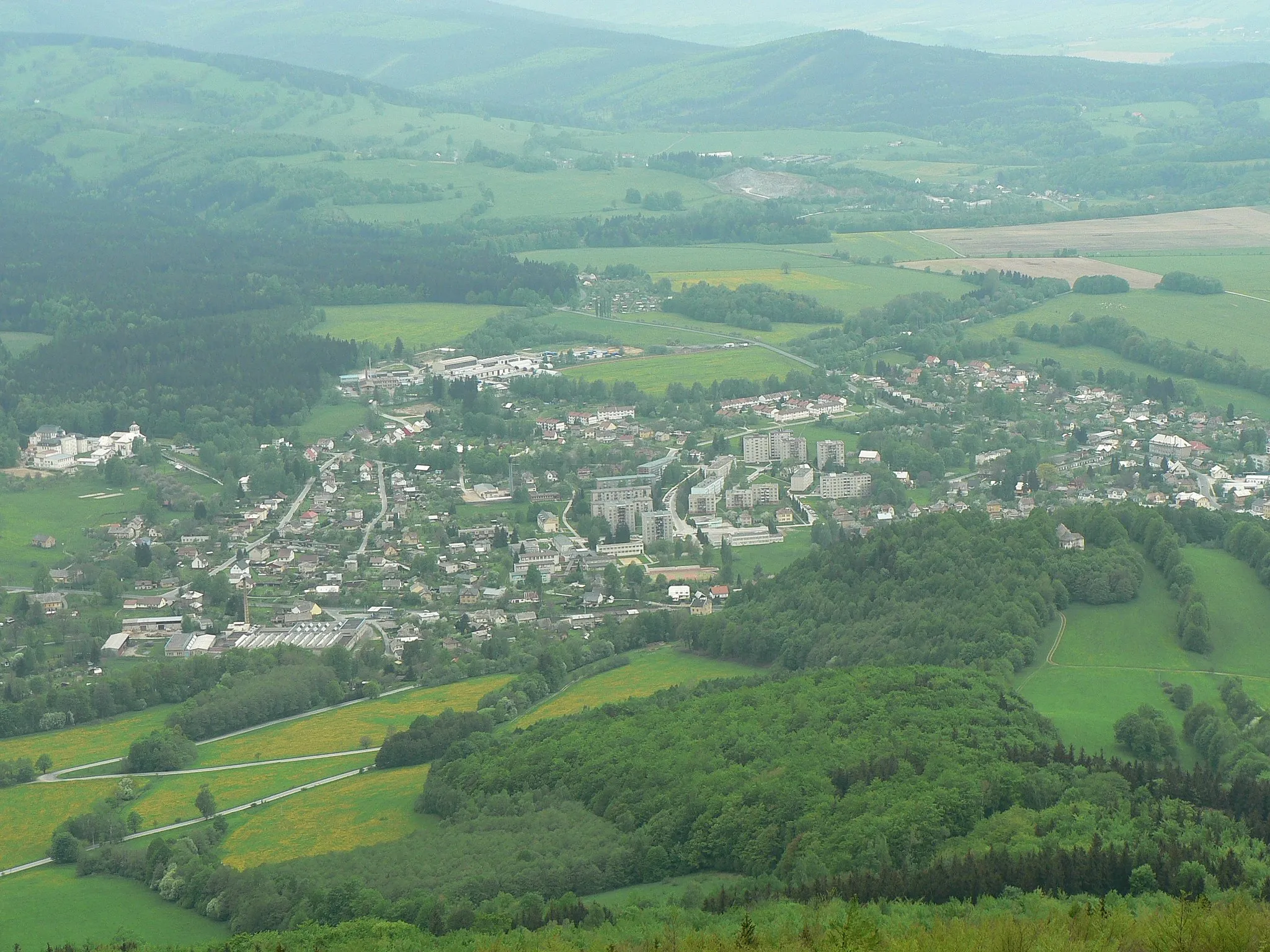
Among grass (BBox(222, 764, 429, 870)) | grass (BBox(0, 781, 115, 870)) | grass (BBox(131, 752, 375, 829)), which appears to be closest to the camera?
grass (BBox(222, 764, 429, 870))

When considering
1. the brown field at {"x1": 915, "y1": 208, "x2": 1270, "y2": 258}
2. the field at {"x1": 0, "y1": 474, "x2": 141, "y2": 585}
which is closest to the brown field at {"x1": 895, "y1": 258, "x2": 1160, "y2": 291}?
the brown field at {"x1": 915, "y1": 208, "x2": 1270, "y2": 258}

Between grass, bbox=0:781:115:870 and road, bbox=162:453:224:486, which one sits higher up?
grass, bbox=0:781:115:870

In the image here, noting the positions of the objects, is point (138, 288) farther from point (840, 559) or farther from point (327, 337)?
point (840, 559)

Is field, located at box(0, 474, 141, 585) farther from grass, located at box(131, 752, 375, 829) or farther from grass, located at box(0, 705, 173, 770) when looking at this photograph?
grass, located at box(131, 752, 375, 829)

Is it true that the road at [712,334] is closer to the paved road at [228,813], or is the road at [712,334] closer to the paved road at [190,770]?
the paved road at [190,770]

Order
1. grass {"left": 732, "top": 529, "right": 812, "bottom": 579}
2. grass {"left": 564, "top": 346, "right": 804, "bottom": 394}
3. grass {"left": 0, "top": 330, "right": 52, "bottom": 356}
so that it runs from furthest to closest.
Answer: grass {"left": 0, "top": 330, "right": 52, "bottom": 356}
grass {"left": 564, "top": 346, "right": 804, "bottom": 394}
grass {"left": 732, "top": 529, "right": 812, "bottom": 579}

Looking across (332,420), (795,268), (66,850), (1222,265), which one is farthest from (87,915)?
(1222,265)
